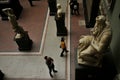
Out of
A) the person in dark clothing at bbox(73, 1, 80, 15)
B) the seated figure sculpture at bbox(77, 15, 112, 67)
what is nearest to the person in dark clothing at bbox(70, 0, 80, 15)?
the person in dark clothing at bbox(73, 1, 80, 15)

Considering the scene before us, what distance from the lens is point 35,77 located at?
671cm

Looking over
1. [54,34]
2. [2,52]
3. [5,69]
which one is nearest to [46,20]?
[54,34]

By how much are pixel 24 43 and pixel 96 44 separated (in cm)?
376

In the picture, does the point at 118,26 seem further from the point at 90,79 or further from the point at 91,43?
the point at 90,79

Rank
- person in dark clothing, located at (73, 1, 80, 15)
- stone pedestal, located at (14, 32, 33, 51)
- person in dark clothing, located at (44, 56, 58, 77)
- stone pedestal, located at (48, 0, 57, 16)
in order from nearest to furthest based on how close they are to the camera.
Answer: person in dark clothing, located at (44, 56, 58, 77), stone pedestal, located at (14, 32, 33, 51), person in dark clothing, located at (73, 1, 80, 15), stone pedestal, located at (48, 0, 57, 16)

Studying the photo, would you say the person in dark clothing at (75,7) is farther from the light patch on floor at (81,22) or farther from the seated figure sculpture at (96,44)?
the seated figure sculpture at (96,44)

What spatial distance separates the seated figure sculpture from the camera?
445cm

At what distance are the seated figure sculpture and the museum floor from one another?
150 centimetres

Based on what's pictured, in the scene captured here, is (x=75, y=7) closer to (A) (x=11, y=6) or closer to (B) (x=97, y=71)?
(A) (x=11, y=6)

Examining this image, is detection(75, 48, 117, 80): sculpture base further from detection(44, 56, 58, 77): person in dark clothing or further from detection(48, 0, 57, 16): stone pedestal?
detection(48, 0, 57, 16): stone pedestal

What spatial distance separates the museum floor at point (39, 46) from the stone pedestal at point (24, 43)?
0.19m

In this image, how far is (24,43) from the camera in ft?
24.7

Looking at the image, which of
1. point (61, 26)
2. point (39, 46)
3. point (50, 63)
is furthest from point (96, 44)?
point (39, 46)

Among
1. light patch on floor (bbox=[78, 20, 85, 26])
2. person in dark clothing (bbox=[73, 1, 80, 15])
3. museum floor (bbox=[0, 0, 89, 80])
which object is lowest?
museum floor (bbox=[0, 0, 89, 80])
